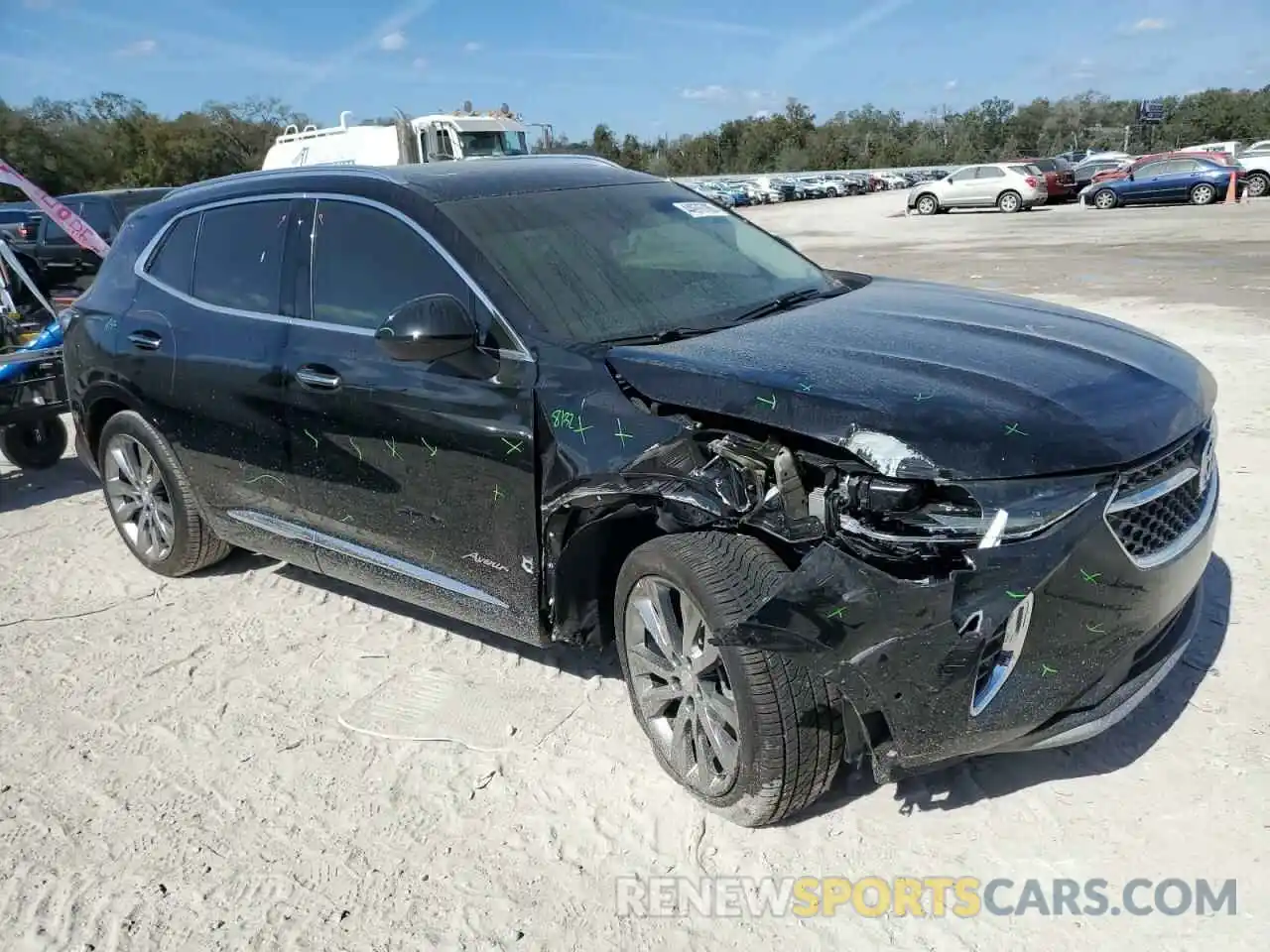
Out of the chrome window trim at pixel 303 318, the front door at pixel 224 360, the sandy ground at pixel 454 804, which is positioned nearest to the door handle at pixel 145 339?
the front door at pixel 224 360

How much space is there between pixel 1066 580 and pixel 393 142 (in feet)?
73.9

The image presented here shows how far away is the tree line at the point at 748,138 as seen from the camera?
55750 millimetres

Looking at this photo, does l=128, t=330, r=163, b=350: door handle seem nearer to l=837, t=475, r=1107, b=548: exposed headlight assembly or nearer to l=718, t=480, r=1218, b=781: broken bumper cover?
l=718, t=480, r=1218, b=781: broken bumper cover

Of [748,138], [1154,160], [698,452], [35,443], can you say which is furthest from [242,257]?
[748,138]

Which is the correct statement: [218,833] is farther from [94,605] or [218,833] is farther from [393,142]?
[393,142]

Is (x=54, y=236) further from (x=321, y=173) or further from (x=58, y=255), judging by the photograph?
(x=321, y=173)

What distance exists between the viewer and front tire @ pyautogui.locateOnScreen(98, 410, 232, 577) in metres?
4.86

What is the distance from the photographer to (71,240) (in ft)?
41.5

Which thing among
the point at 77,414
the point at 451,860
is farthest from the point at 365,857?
the point at 77,414

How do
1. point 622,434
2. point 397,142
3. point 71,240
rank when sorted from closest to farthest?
point 622,434, point 71,240, point 397,142

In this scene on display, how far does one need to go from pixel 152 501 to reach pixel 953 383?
4057 millimetres

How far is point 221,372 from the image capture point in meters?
4.26

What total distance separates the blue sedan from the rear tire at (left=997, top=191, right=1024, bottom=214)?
2267 mm

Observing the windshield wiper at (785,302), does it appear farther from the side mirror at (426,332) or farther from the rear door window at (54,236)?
the rear door window at (54,236)
